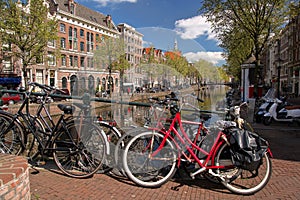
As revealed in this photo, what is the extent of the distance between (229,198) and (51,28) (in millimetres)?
21959

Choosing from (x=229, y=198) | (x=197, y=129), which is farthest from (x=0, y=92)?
(x=229, y=198)

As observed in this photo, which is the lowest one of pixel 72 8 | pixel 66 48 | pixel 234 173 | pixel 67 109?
pixel 234 173

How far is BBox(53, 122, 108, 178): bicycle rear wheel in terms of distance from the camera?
10.6ft

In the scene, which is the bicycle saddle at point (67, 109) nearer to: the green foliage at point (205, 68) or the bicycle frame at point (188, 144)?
the bicycle frame at point (188, 144)

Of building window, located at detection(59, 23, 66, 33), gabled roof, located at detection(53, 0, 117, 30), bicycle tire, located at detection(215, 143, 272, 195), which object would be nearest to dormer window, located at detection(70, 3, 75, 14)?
gabled roof, located at detection(53, 0, 117, 30)

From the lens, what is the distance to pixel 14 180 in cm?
227

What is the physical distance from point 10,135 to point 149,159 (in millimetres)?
2240

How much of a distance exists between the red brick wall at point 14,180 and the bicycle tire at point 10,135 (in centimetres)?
92

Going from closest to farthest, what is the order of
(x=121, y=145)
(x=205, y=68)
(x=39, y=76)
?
1. (x=121, y=145)
2. (x=205, y=68)
3. (x=39, y=76)

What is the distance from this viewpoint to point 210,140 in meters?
3.11

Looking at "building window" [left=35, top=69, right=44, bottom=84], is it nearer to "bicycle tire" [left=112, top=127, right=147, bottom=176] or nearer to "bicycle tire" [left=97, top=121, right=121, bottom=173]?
"bicycle tire" [left=97, top=121, right=121, bottom=173]

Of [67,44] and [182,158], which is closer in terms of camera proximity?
[182,158]

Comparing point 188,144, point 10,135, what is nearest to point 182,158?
point 188,144

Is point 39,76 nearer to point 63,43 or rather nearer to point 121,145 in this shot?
point 63,43
